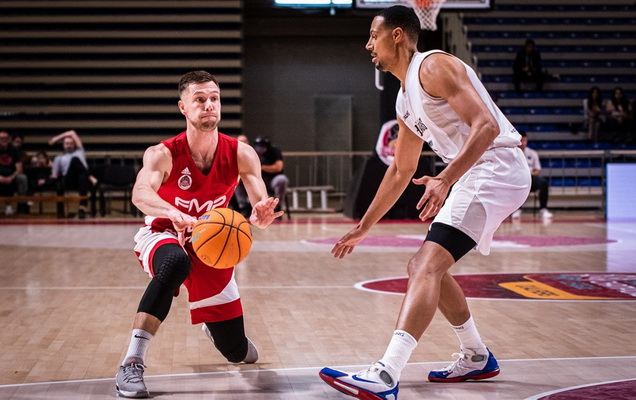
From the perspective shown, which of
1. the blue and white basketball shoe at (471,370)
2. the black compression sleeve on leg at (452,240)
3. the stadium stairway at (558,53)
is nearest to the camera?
the black compression sleeve on leg at (452,240)

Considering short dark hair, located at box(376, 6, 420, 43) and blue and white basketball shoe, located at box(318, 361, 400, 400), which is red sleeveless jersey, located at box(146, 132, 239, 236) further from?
blue and white basketball shoe, located at box(318, 361, 400, 400)

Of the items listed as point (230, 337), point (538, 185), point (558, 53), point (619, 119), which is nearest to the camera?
point (230, 337)

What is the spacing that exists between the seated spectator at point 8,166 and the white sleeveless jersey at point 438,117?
13334 millimetres

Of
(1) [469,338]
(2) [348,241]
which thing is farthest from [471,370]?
(2) [348,241]

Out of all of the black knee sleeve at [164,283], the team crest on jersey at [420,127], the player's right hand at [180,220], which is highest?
the team crest on jersey at [420,127]

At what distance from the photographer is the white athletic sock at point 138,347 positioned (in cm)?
411

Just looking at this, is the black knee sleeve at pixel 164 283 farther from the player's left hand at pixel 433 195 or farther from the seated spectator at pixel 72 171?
the seated spectator at pixel 72 171

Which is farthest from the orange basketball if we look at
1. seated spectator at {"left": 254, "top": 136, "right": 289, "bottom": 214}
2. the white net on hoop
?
seated spectator at {"left": 254, "top": 136, "right": 289, "bottom": 214}

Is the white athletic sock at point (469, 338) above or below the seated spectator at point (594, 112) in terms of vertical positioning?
below

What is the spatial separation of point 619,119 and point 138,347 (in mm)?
17167

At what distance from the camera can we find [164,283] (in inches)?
165

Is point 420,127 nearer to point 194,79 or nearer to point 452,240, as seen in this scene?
point 452,240

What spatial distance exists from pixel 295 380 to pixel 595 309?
304 centimetres

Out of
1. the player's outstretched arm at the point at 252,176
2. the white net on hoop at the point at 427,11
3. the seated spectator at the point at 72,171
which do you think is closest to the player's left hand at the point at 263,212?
the player's outstretched arm at the point at 252,176
